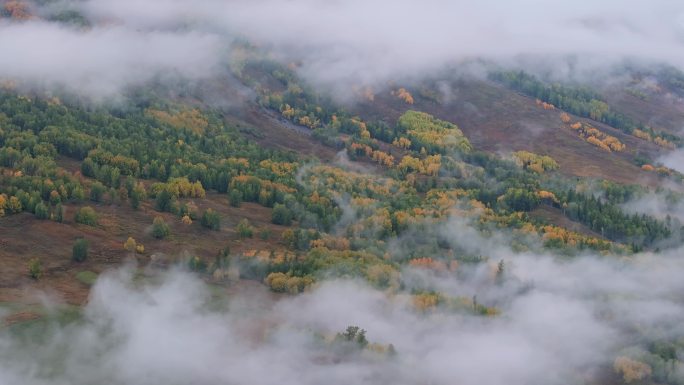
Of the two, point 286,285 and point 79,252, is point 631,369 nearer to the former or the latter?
point 286,285

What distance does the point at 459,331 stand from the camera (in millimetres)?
191875

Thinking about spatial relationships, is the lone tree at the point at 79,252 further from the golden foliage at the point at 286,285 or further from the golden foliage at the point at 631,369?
the golden foliage at the point at 631,369

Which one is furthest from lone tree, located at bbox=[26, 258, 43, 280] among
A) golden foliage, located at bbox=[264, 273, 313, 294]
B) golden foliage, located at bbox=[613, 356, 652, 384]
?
golden foliage, located at bbox=[613, 356, 652, 384]

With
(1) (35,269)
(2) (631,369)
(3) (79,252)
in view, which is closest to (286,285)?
(3) (79,252)

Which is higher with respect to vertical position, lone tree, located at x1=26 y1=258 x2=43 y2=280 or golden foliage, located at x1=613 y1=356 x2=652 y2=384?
lone tree, located at x1=26 y1=258 x2=43 y2=280

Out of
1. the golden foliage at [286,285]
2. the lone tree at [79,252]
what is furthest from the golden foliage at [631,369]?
the lone tree at [79,252]

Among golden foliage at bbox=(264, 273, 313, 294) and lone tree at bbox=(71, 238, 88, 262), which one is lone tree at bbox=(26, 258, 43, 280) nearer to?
lone tree at bbox=(71, 238, 88, 262)

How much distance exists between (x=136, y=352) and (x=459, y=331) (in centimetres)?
7428

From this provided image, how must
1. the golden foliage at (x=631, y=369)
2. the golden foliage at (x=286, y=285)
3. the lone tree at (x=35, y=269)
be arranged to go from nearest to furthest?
the golden foliage at (x=631, y=369)
the lone tree at (x=35, y=269)
the golden foliage at (x=286, y=285)

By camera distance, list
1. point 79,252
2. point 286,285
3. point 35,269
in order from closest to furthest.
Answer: point 35,269 < point 79,252 < point 286,285

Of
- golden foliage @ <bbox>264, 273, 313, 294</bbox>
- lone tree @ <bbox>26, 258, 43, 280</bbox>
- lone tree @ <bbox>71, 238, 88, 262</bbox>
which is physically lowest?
golden foliage @ <bbox>264, 273, 313, 294</bbox>

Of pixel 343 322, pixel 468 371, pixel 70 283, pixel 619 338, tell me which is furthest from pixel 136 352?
pixel 619 338

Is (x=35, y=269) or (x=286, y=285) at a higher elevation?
(x=35, y=269)

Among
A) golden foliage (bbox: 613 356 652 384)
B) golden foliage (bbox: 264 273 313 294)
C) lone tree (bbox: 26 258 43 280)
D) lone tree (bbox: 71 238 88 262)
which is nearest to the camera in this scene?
golden foliage (bbox: 613 356 652 384)
